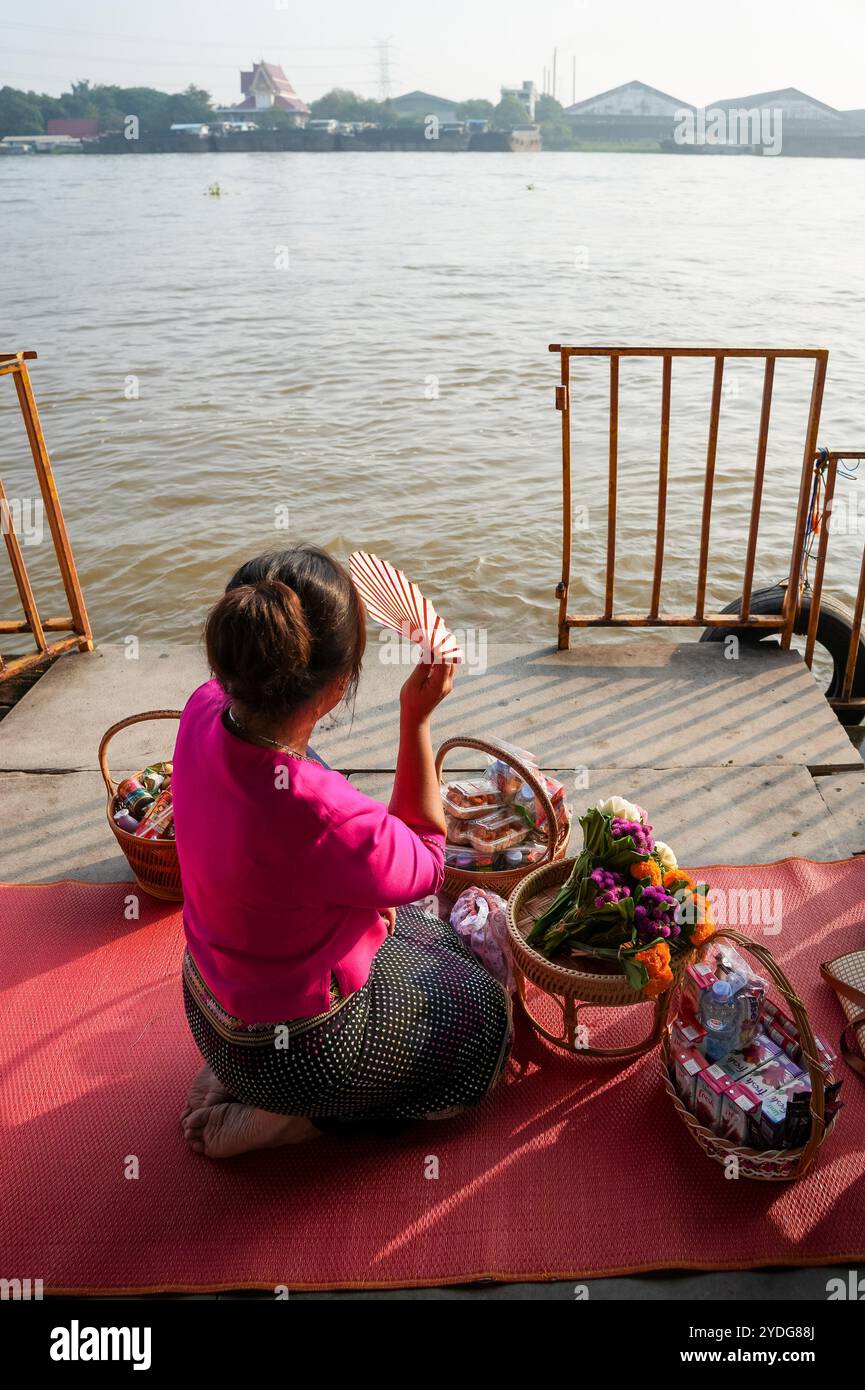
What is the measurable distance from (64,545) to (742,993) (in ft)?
11.7

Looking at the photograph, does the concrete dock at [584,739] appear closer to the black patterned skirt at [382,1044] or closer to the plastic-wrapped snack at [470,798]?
the plastic-wrapped snack at [470,798]

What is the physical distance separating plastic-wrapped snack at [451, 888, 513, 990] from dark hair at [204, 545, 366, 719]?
1031 millimetres

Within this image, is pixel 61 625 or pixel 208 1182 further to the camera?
pixel 61 625

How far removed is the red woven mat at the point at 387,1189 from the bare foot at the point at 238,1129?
55 millimetres

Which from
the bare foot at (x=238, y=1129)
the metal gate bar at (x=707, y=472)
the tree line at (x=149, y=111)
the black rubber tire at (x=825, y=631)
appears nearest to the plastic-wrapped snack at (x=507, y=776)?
the bare foot at (x=238, y=1129)

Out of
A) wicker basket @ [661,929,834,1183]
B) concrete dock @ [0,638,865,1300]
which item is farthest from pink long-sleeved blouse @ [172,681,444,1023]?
concrete dock @ [0,638,865,1300]

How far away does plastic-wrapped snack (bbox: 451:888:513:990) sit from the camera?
2508 millimetres

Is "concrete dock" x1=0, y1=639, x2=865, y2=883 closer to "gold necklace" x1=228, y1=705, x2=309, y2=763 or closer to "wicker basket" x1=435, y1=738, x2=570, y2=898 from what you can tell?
"wicker basket" x1=435, y1=738, x2=570, y2=898

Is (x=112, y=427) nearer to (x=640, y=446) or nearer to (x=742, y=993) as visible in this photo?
(x=640, y=446)

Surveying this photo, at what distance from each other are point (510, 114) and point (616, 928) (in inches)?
3404

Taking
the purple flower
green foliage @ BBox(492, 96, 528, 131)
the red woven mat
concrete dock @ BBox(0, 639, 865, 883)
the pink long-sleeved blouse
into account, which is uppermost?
green foliage @ BBox(492, 96, 528, 131)

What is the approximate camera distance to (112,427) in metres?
10.5

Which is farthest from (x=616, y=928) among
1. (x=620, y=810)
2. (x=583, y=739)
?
(x=583, y=739)
